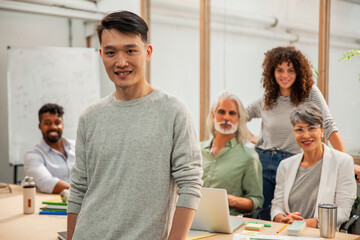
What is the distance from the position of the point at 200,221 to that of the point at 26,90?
3349mm

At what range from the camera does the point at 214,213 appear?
196cm

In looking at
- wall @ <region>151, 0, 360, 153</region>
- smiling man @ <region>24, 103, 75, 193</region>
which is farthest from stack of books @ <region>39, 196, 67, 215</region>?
wall @ <region>151, 0, 360, 153</region>

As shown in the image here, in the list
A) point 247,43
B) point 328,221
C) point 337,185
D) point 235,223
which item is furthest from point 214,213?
point 247,43

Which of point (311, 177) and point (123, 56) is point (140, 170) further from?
point (311, 177)

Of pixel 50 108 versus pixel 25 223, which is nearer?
pixel 25 223

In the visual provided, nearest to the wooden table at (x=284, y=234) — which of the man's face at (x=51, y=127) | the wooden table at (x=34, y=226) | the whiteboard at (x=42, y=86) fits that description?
the wooden table at (x=34, y=226)

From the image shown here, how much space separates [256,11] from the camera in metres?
4.12

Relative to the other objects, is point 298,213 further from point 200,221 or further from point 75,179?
point 75,179

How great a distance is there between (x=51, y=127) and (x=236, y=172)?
159 centimetres

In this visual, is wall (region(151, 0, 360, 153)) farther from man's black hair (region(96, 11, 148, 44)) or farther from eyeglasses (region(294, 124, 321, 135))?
man's black hair (region(96, 11, 148, 44))

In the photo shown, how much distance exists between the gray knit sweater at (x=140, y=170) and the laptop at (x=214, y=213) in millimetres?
598

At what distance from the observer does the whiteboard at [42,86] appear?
477 cm

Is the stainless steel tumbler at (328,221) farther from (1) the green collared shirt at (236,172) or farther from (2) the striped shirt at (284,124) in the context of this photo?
(2) the striped shirt at (284,124)

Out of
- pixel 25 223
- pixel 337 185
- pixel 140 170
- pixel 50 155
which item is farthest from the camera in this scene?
pixel 50 155
